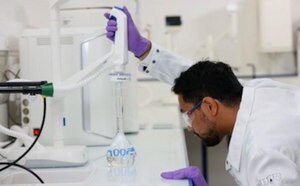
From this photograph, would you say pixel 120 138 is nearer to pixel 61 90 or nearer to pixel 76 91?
pixel 61 90

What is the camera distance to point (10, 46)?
1.81m

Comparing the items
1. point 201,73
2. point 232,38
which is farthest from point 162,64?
point 232,38

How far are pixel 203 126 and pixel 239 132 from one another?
0.24 metres

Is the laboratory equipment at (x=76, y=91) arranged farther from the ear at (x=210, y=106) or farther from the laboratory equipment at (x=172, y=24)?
the laboratory equipment at (x=172, y=24)

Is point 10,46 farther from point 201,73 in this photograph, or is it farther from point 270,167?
point 270,167

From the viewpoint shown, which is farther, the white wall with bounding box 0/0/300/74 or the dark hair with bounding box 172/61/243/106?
the white wall with bounding box 0/0/300/74

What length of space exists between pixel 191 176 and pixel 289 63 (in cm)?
231

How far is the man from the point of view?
0.98m

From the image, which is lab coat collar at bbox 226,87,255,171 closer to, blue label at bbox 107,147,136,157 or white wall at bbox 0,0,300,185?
blue label at bbox 107,147,136,157

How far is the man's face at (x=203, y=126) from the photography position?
4.21ft

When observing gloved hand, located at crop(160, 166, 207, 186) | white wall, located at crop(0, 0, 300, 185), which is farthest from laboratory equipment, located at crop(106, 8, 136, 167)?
white wall, located at crop(0, 0, 300, 185)

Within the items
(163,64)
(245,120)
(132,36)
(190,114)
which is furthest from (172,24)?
(245,120)

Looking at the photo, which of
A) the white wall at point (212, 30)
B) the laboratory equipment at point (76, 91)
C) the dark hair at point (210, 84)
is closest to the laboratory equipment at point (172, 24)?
the white wall at point (212, 30)

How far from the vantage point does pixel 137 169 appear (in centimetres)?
120
